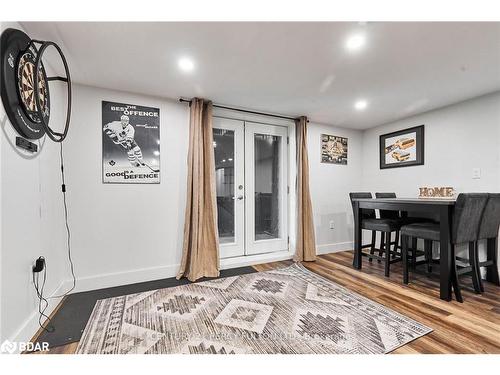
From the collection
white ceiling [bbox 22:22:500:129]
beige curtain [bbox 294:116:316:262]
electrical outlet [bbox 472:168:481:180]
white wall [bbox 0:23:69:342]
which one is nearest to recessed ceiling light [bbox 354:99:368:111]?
white ceiling [bbox 22:22:500:129]

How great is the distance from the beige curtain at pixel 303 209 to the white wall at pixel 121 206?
1698mm

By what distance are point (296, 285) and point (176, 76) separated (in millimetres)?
2555

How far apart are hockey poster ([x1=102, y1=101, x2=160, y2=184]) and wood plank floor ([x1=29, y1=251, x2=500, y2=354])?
1.66m

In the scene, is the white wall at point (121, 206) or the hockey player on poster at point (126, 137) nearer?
the white wall at point (121, 206)

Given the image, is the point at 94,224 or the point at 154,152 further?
the point at 154,152

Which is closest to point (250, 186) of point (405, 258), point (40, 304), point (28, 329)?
point (405, 258)

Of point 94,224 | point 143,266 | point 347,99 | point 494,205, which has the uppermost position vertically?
point 347,99

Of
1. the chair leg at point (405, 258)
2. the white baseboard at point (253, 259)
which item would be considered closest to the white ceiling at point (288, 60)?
the chair leg at point (405, 258)

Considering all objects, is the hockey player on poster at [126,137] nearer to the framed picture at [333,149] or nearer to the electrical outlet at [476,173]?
the framed picture at [333,149]

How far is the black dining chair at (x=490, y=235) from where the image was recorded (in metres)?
2.38

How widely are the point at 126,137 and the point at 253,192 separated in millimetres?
1824

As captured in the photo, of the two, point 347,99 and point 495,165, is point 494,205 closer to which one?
point 495,165

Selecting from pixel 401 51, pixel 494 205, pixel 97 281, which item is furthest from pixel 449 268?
pixel 97 281
